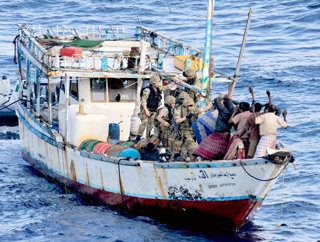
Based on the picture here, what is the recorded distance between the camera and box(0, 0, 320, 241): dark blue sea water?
18297 millimetres

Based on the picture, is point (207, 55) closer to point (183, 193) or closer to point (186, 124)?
point (186, 124)

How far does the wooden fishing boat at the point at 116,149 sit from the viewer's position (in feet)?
55.1

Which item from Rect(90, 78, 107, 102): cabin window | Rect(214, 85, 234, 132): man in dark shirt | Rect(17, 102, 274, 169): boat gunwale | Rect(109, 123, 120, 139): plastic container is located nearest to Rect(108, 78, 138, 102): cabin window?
Rect(90, 78, 107, 102): cabin window

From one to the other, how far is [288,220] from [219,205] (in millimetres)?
3841

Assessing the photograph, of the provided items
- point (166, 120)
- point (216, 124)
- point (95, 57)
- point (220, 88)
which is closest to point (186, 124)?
point (166, 120)

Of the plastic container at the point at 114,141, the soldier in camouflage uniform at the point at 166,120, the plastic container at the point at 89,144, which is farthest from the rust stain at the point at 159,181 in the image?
the plastic container at the point at 89,144

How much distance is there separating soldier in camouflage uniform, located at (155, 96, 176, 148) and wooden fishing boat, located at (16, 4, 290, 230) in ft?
3.77

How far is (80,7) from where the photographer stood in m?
59.6

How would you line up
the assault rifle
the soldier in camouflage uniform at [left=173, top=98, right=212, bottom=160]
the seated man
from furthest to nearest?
the assault rifle < the soldier in camouflage uniform at [left=173, top=98, right=212, bottom=160] < the seated man

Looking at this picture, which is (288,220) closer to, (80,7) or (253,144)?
(253,144)

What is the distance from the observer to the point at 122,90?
22.1 m

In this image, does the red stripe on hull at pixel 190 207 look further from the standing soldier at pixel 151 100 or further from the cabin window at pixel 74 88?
the cabin window at pixel 74 88

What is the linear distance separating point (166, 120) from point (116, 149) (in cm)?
169

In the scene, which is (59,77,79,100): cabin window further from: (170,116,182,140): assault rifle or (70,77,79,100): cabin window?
(170,116,182,140): assault rifle
